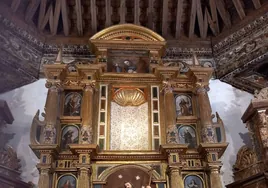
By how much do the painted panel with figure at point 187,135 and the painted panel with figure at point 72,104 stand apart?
2.15 metres

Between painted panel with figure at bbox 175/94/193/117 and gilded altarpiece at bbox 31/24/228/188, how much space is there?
0.02m

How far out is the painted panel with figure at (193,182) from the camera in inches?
274

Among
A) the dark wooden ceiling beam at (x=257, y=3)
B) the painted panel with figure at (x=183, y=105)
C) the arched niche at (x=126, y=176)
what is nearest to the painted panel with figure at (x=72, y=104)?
the arched niche at (x=126, y=176)

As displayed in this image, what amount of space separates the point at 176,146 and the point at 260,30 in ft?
12.2

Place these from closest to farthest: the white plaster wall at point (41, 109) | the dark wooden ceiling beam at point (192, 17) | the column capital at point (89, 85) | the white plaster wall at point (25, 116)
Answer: the white plaster wall at point (25, 116)
the white plaster wall at point (41, 109)
the column capital at point (89, 85)
the dark wooden ceiling beam at point (192, 17)

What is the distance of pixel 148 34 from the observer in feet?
28.8

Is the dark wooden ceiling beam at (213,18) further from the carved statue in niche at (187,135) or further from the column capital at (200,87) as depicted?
the carved statue in niche at (187,135)

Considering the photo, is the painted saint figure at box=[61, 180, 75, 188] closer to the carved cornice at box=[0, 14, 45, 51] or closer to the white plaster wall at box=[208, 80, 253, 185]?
the white plaster wall at box=[208, 80, 253, 185]

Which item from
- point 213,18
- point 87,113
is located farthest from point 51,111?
point 213,18

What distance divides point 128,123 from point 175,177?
1579mm

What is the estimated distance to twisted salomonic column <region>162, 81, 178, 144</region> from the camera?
728 cm

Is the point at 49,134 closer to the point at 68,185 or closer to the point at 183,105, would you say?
the point at 68,185

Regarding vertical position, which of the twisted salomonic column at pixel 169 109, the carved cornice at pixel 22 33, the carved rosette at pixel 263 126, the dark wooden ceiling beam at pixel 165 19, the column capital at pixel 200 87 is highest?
the dark wooden ceiling beam at pixel 165 19

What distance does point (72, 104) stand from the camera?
25.7 ft
